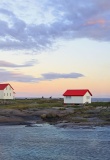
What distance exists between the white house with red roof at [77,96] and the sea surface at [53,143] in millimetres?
33396

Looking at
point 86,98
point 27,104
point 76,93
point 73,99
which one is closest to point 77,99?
point 73,99

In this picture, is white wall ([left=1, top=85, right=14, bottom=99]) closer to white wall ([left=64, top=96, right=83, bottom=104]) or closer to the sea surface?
white wall ([left=64, top=96, right=83, bottom=104])

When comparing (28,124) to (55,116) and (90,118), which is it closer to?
(55,116)

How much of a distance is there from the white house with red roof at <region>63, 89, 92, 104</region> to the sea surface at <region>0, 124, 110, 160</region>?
110 feet

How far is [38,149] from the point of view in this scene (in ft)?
130

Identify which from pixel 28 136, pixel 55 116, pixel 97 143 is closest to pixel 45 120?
pixel 55 116

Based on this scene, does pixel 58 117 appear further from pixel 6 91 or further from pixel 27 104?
pixel 6 91

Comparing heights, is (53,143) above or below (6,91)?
below

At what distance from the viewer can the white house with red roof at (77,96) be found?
91625 millimetres

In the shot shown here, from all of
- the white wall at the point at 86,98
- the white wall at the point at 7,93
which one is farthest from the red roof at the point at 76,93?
the white wall at the point at 7,93

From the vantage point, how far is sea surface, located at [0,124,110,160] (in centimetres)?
3581

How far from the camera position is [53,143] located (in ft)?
142

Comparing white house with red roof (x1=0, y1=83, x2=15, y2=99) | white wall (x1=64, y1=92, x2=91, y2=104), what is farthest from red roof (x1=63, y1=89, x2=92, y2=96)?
white house with red roof (x1=0, y1=83, x2=15, y2=99)

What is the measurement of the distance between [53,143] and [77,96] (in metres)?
49.1
